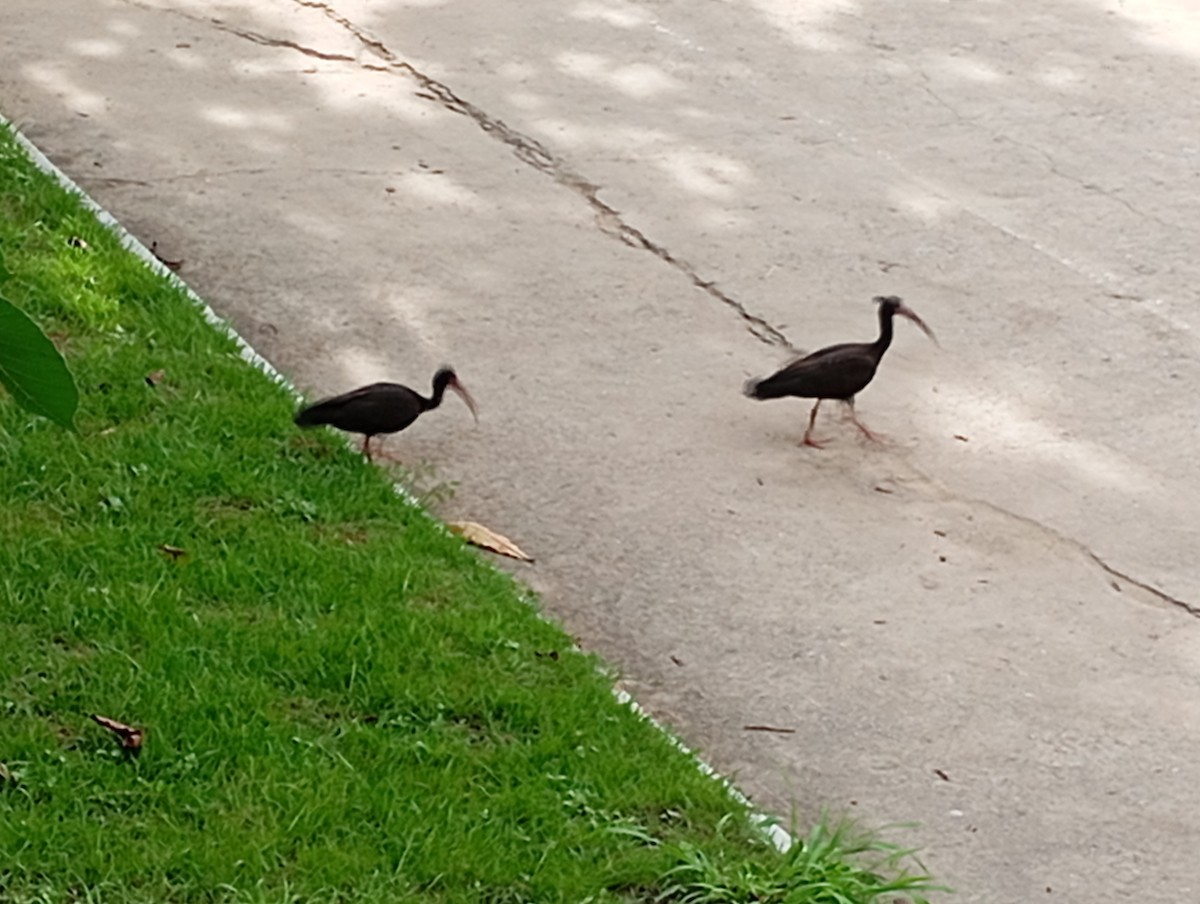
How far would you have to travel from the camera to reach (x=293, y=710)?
464 centimetres

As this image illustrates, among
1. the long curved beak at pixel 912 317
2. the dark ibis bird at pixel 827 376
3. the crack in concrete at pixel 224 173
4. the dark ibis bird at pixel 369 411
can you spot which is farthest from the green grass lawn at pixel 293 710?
the crack in concrete at pixel 224 173

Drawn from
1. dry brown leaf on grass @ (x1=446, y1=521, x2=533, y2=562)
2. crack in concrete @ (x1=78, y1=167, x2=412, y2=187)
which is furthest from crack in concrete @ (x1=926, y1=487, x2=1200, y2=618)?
crack in concrete @ (x1=78, y1=167, x2=412, y2=187)

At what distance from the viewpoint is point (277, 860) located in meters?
4.09

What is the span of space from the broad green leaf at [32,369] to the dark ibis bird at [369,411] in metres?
3.44

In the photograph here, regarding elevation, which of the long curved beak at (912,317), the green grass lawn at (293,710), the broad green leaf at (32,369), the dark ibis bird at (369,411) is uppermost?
the broad green leaf at (32,369)

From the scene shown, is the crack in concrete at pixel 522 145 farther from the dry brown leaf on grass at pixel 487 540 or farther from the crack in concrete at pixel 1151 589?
the dry brown leaf on grass at pixel 487 540

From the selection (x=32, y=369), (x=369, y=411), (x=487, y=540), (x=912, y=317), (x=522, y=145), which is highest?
Result: (x=32, y=369)

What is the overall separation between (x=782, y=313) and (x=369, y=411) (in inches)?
80.5

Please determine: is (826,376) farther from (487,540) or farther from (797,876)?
(797,876)

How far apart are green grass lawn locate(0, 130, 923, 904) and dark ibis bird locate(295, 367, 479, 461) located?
126 millimetres

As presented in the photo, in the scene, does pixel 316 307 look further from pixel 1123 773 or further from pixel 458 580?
pixel 1123 773

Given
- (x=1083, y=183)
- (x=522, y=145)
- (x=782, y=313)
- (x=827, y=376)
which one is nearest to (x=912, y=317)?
(x=827, y=376)

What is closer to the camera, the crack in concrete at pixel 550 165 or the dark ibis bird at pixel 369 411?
the dark ibis bird at pixel 369 411

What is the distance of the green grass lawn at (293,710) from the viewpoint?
4102 millimetres
